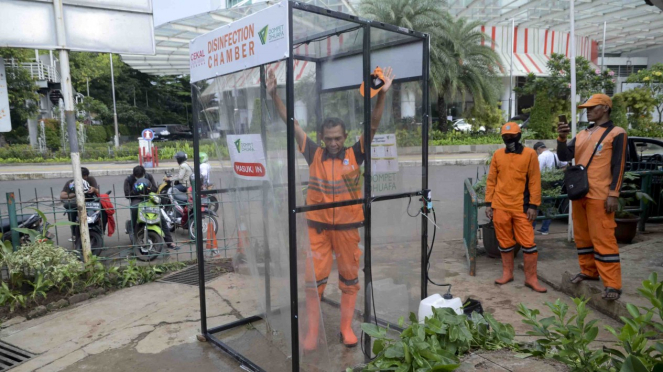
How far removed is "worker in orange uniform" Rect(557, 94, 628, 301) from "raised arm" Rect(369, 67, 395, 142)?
6.18ft

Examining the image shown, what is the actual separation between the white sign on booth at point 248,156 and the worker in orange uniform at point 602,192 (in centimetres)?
280

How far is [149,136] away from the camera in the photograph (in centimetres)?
1730

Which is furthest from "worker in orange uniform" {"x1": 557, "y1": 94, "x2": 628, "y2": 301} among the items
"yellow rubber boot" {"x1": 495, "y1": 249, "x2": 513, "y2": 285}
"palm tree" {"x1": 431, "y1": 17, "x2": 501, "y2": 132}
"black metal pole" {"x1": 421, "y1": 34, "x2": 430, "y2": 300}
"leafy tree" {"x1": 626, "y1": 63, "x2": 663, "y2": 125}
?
"leafy tree" {"x1": 626, "y1": 63, "x2": 663, "y2": 125}

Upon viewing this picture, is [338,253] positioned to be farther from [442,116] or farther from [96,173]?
[442,116]

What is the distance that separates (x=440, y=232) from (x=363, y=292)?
4332mm

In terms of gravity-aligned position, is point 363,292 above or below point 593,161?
below

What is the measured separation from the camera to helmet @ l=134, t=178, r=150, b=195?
7.05 meters

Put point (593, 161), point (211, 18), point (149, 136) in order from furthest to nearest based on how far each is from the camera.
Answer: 1. point (211, 18)
2. point (149, 136)
3. point (593, 161)

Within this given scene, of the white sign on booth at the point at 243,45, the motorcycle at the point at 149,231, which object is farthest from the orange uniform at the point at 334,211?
the motorcycle at the point at 149,231

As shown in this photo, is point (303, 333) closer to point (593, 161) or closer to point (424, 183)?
point (424, 183)

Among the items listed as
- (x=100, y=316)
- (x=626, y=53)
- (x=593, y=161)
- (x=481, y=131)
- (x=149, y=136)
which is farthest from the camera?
(x=626, y=53)

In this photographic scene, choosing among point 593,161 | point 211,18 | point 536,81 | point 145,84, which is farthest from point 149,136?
point 145,84

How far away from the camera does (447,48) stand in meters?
19.1

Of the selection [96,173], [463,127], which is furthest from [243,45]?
[463,127]
